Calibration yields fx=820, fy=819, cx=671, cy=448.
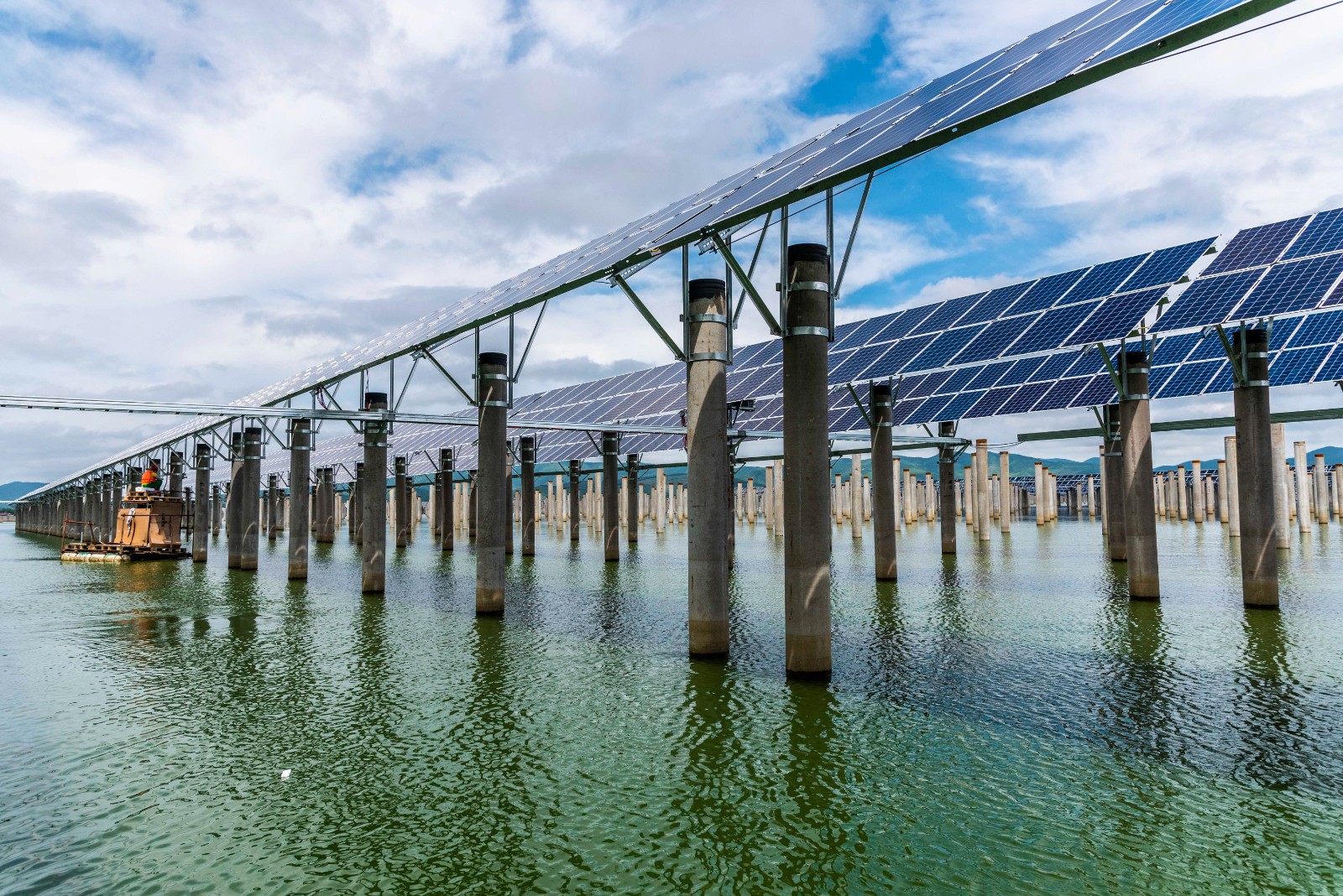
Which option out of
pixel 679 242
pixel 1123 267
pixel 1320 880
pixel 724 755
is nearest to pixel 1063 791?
pixel 1320 880

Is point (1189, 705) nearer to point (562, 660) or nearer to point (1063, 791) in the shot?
point (1063, 791)

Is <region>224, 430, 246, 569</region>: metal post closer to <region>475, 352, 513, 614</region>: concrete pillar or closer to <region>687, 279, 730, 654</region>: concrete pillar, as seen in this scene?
<region>475, 352, 513, 614</region>: concrete pillar

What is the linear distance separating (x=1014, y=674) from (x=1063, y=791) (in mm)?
5954

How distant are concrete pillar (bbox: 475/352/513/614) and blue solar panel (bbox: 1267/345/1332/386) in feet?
84.3

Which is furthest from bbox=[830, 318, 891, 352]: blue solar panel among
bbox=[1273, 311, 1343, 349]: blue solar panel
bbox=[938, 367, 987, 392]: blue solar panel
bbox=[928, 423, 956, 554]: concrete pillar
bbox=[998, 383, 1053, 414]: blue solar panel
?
bbox=[1273, 311, 1343, 349]: blue solar panel

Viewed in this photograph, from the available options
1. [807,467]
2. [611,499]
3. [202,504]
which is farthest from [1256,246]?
[202,504]

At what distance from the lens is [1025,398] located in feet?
107

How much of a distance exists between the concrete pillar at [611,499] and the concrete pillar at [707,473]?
25.7 metres

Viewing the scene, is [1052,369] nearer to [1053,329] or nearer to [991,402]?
[991,402]

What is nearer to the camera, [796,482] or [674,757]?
[674,757]

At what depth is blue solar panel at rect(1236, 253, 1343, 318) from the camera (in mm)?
21609

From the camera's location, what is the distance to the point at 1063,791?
29.6ft

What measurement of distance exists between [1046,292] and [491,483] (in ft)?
78.2

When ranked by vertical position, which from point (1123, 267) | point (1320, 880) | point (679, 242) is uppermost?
point (1123, 267)
